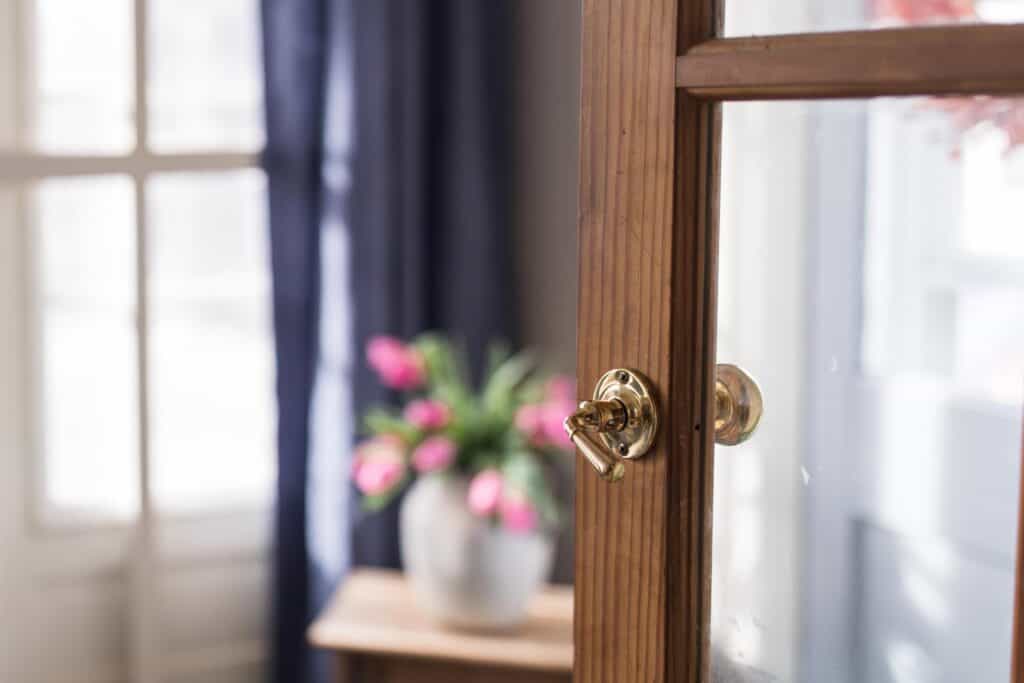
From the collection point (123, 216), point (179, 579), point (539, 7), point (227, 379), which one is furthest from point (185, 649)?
point (539, 7)

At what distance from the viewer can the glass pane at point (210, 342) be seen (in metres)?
2.25

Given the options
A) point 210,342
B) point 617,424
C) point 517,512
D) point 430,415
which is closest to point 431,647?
point 517,512

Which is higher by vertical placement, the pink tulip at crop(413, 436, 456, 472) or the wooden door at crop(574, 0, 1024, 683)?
the wooden door at crop(574, 0, 1024, 683)

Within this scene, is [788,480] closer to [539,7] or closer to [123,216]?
[123,216]

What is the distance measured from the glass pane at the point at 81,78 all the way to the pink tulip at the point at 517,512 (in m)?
0.82

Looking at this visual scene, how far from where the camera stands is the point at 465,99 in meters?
2.50

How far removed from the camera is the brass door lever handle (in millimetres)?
930

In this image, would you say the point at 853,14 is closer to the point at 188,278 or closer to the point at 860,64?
the point at 860,64

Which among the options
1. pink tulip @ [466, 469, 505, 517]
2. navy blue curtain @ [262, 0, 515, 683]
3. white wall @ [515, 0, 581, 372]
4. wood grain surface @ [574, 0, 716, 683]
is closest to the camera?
wood grain surface @ [574, 0, 716, 683]

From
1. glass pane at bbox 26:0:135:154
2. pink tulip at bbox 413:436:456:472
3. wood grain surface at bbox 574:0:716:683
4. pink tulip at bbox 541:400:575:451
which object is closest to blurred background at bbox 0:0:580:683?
glass pane at bbox 26:0:135:154

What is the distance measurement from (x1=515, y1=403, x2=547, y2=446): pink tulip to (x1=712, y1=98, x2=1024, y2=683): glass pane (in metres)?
1.09

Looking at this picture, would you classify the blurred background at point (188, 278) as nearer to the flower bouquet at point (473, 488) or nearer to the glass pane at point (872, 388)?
the flower bouquet at point (473, 488)

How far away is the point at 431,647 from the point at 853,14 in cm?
136

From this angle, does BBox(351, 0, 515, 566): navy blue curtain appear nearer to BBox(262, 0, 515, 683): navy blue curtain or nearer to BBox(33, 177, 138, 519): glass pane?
BBox(262, 0, 515, 683): navy blue curtain
